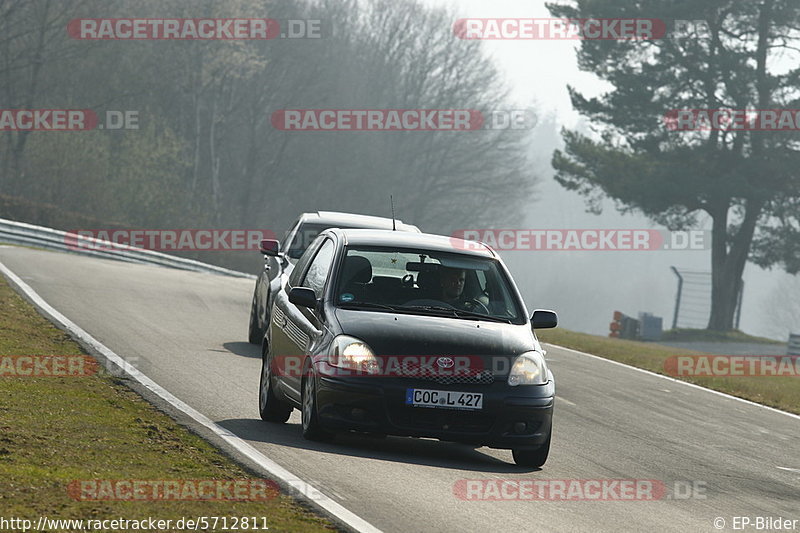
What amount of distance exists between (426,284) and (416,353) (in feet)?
3.56

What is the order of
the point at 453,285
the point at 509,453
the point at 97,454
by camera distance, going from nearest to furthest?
the point at 97,454, the point at 453,285, the point at 509,453

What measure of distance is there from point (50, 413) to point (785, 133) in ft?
127

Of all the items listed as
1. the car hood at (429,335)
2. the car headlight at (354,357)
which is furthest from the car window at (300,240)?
the car headlight at (354,357)

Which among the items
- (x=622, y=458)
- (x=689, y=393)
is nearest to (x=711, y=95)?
(x=689, y=393)

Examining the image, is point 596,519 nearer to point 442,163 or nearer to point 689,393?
point 689,393

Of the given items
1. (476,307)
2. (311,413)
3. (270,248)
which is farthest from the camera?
(270,248)

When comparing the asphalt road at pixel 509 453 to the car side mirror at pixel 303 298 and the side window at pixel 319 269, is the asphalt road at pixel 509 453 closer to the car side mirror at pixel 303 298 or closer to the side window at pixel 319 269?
the car side mirror at pixel 303 298

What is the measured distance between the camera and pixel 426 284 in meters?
9.86

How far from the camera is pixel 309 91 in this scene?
7212 cm

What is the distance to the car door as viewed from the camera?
9.57 m

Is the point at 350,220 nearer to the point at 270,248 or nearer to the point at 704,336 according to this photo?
the point at 270,248

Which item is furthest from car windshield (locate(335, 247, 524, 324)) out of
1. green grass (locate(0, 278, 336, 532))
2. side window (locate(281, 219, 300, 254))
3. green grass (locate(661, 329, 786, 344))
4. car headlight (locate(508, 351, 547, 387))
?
green grass (locate(661, 329, 786, 344))

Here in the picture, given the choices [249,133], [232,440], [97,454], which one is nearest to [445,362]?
[232,440]

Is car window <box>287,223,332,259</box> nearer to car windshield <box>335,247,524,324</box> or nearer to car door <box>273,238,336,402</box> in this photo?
car door <box>273,238,336,402</box>
